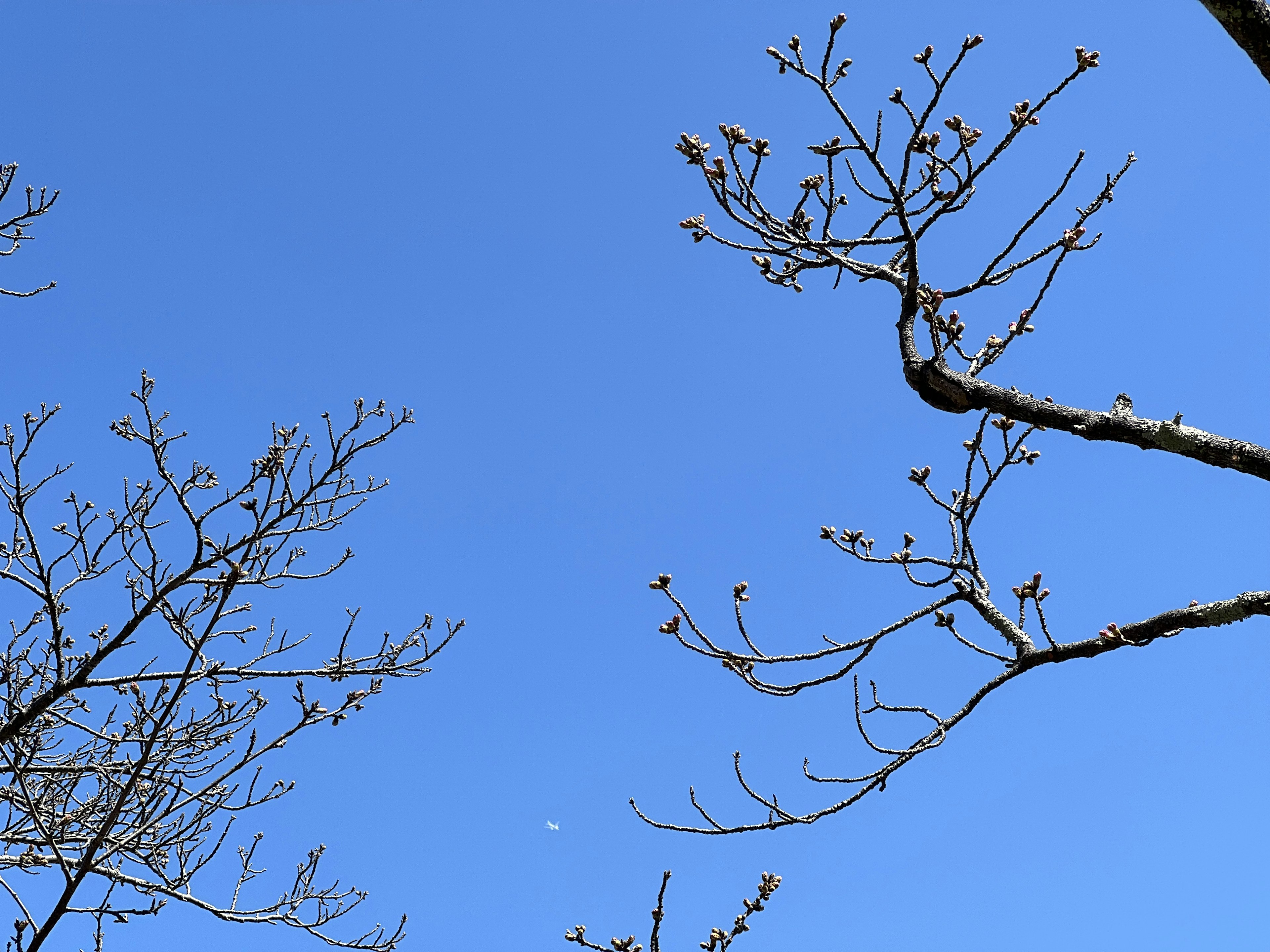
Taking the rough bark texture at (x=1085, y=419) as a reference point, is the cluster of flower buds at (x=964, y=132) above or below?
above

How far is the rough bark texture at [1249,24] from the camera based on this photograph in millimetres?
2807

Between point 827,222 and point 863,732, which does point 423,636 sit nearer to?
point 863,732

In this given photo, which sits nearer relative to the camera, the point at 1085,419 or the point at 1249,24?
the point at 1249,24

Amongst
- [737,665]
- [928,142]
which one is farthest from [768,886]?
[928,142]

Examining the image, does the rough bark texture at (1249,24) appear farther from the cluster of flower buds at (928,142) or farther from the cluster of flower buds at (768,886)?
the cluster of flower buds at (768,886)

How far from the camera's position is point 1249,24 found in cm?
282

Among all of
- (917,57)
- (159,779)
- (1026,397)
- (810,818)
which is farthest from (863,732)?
(159,779)

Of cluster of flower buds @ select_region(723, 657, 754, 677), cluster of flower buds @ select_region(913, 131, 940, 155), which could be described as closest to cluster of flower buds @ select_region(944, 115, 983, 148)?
cluster of flower buds @ select_region(913, 131, 940, 155)

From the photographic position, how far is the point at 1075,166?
11.7ft

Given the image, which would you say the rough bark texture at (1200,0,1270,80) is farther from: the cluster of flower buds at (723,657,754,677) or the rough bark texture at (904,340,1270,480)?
the cluster of flower buds at (723,657,754,677)

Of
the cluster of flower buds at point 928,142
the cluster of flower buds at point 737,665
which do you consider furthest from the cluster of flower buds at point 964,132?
the cluster of flower buds at point 737,665

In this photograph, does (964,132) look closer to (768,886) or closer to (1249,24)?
(1249,24)

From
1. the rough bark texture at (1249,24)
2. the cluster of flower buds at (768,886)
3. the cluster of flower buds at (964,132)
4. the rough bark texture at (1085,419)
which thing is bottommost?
the cluster of flower buds at (768,886)

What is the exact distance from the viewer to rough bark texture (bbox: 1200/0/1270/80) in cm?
281
